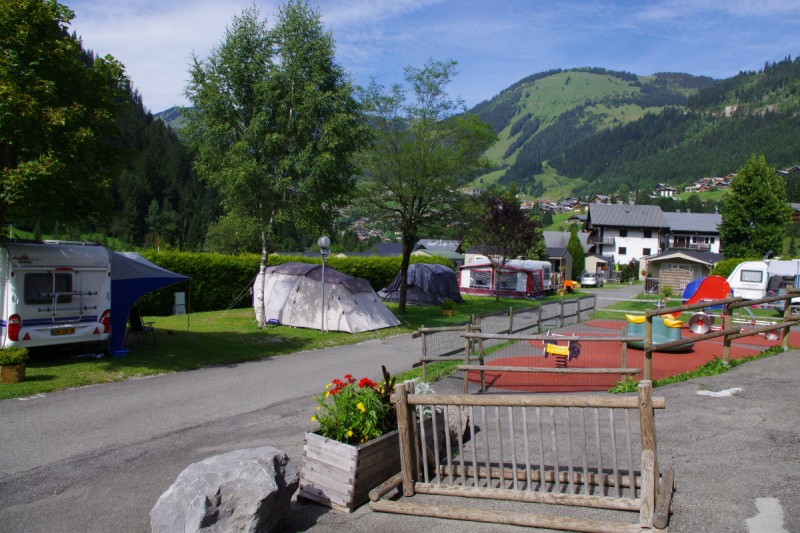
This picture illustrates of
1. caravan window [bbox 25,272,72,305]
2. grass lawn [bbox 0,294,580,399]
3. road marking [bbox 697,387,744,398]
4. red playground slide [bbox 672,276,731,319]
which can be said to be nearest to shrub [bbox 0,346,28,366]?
grass lawn [bbox 0,294,580,399]

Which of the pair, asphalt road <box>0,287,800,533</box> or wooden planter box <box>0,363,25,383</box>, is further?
wooden planter box <box>0,363,25,383</box>

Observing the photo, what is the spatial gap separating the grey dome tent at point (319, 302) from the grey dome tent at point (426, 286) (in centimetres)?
951

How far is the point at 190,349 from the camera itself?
14.2 meters

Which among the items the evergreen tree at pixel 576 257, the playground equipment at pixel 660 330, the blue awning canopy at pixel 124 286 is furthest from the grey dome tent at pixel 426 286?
the evergreen tree at pixel 576 257

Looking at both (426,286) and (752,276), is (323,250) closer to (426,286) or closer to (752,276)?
(426,286)

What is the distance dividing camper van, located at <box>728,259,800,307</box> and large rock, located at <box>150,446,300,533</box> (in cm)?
2882

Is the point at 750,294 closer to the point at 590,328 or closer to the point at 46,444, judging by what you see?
the point at 590,328

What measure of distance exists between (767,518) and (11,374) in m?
11.2

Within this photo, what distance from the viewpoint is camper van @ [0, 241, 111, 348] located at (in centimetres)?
1098

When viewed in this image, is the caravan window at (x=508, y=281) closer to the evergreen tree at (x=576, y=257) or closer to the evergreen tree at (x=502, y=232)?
the evergreen tree at (x=502, y=232)

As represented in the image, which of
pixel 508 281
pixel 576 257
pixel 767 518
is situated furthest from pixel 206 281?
pixel 576 257

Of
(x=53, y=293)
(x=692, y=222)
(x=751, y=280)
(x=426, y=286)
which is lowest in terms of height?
(x=751, y=280)

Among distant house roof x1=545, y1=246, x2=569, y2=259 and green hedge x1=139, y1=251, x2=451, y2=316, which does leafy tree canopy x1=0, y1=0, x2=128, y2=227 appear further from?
distant house roof x1=545, y1=246, x2=569, y2=259

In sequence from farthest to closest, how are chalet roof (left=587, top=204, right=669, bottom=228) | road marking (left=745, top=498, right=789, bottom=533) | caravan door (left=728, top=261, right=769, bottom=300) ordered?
chalet roof (left=587, top=204, right=669, bottom=228) → caravan door (left=728, top=261, right=769, bottom=300) → road marking (left=745, top=498, right=789, bottom=533)
